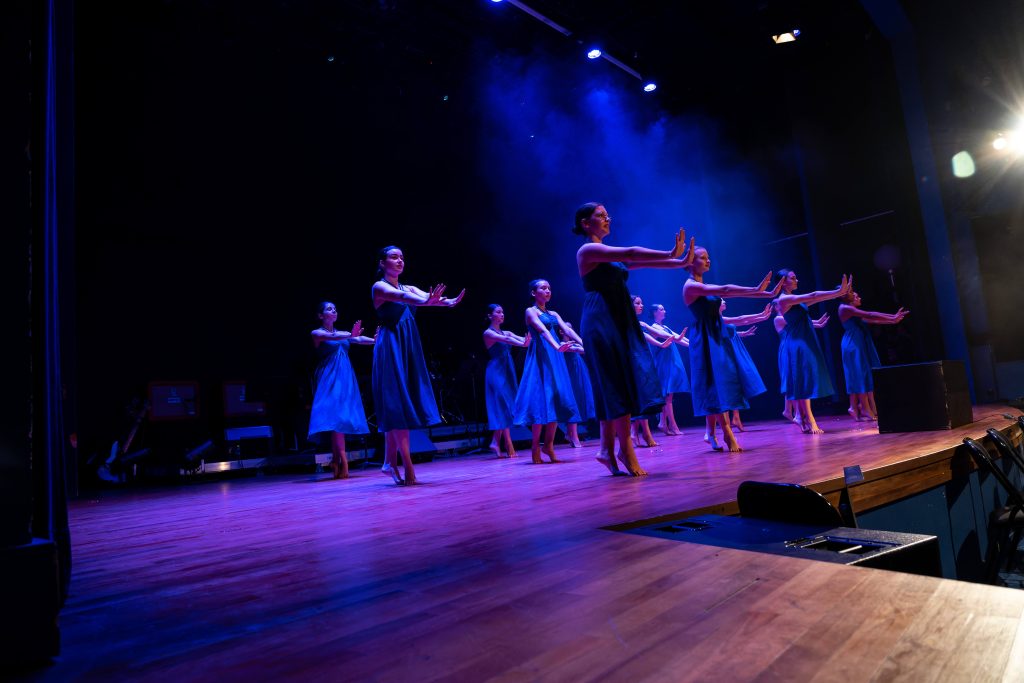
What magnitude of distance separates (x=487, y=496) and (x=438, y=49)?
7.34 metres

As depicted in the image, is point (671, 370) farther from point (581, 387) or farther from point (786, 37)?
point (786, 37)

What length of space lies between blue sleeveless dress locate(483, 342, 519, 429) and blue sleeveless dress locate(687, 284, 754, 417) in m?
2.75

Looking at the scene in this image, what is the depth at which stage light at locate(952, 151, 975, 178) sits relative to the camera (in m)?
9.71

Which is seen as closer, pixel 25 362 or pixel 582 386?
pixel 25 362

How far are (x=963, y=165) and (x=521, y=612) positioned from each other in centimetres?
1182

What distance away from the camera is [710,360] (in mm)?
5293

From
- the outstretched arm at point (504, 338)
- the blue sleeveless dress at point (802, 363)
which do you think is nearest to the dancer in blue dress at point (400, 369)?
the outstretched arm at point (504, 338)

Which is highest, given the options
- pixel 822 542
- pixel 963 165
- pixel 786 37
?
pixel 786 37

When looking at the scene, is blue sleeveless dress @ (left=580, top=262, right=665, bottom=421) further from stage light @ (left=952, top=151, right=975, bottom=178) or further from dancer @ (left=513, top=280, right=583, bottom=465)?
stage light @ (left=952, top=151, right=975, bottom=178)

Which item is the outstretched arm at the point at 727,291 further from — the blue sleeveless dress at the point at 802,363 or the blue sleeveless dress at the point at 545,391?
the blue sleeveless dress at the point at 545,391

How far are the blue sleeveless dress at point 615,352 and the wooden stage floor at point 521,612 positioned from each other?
1437 millimetres

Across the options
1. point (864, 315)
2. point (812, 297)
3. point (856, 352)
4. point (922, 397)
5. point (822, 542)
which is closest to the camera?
point (822, 542)

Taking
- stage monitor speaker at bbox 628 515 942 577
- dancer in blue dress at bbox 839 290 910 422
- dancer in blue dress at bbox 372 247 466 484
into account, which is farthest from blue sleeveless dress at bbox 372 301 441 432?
dancer in blue dress at bbox 839 290 910 422

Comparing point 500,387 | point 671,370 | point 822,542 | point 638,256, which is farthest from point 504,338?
point 822,542
